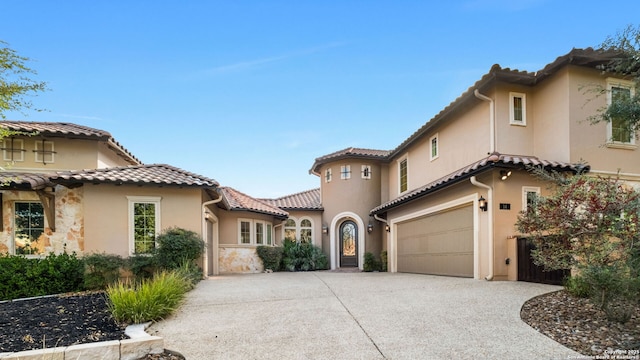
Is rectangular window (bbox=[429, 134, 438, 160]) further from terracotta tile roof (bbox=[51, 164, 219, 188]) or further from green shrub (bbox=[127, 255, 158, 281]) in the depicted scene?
green shrub (bbox=[127, 255, 158, 281])

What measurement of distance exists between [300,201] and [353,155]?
4572mm

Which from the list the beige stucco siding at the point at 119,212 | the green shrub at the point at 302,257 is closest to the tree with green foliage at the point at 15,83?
the beige stucco siding at the point at 119,212

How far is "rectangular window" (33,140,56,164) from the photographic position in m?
11.8

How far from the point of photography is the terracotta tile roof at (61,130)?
11172 millimetres

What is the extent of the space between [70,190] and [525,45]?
14.9 m

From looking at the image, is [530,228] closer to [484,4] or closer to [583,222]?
[583,222]

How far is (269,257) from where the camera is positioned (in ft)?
52.9

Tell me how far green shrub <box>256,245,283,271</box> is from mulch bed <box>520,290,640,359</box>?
1196 centimetres

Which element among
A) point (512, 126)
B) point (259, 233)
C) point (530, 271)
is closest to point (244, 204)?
point (259, 233)

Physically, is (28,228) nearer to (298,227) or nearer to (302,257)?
(302,257)

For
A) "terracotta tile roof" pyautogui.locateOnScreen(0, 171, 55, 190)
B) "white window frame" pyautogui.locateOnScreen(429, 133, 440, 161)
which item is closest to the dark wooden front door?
"white window frame" pyautogui.locateOnScreen(429, 133, 440, 161)

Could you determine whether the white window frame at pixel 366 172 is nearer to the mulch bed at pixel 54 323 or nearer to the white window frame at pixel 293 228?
the white window frame at pixel 293 228

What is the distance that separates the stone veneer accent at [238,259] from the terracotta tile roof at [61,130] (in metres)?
6.21

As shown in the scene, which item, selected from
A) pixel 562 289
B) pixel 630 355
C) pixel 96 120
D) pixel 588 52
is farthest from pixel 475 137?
pixel 96 120
